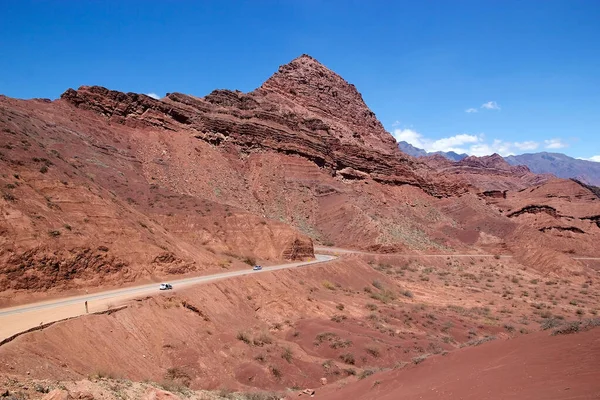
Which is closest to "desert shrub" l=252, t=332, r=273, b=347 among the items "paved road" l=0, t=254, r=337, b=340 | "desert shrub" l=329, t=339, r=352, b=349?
"desert shrub" l=329, t=339, r=352, b=349

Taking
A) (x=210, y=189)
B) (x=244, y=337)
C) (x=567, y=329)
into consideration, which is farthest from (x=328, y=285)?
(x=210, y=189)

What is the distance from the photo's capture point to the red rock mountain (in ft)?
69.3

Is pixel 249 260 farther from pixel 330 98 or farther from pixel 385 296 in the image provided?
pixel 330 98

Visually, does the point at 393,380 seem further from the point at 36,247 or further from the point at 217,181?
the point at 217,181

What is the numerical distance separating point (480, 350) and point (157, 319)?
12.0 meters

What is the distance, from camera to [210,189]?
51.4 m

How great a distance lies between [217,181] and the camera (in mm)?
53938

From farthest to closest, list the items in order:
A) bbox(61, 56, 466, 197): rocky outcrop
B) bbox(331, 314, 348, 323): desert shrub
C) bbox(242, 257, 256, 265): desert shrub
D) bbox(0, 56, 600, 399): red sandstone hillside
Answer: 1. bbox(61, 56, 466, 197): rocky outcrop
2. bbox(242, 257, 256, 265): desert shrub
3. bbox(331, 314, 348, 323): desert shrub
4. bbox(0, 56, 600, 399): red sandstone hillside

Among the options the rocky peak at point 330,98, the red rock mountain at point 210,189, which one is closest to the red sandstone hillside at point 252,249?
the red rock mountain at point 210,189

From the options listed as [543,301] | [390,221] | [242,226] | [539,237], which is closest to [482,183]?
[539,237]

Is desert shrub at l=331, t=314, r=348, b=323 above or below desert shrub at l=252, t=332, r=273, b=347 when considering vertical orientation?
below

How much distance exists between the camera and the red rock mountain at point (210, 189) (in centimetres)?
2111

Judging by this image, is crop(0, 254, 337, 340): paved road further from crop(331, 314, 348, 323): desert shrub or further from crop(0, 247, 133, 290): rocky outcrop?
crop(331, 314, 348, 323): desert shrub

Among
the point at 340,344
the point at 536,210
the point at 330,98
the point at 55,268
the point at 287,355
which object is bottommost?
the point at 340,344
